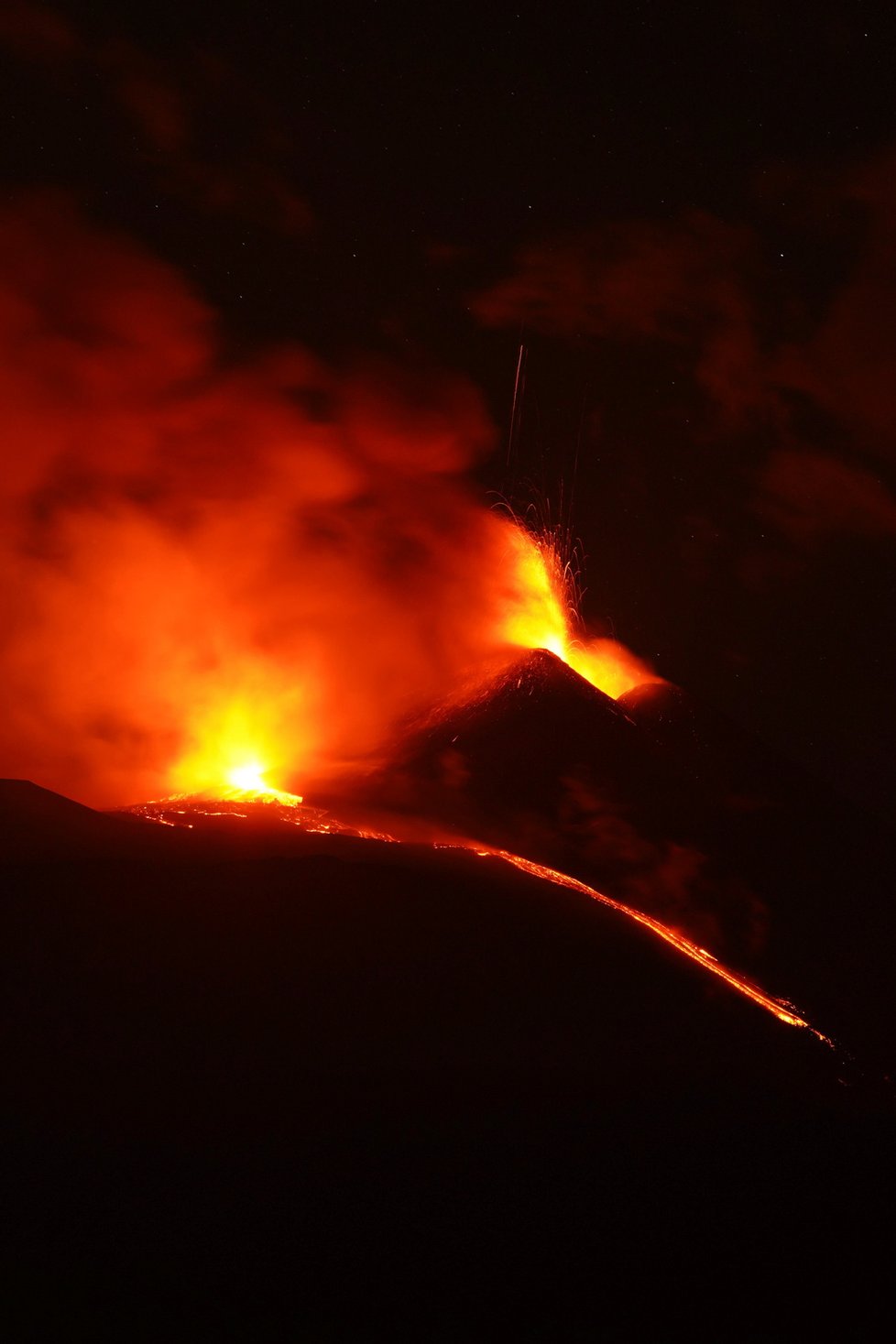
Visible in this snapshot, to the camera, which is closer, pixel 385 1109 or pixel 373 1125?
pixel 373 1125

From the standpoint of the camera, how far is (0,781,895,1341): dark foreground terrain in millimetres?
6008

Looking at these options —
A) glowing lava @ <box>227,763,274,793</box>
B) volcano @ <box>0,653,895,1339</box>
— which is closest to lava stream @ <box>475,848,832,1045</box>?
volcano @ <box>0,653,895,1339</box>

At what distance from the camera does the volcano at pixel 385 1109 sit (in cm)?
608

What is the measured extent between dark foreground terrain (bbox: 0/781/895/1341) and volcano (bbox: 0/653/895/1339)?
2 centimetres

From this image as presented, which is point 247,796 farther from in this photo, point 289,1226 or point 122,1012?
point 289,1226

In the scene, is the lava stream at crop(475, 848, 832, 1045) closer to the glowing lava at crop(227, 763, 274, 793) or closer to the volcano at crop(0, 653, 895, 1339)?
the volcano at crop(0, 653, 895, 1339)

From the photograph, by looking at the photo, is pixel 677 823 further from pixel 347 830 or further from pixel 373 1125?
pixel 373 1125

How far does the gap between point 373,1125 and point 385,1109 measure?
209 millimetres

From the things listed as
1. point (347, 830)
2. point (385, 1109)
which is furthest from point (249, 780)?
point (385, 1109)

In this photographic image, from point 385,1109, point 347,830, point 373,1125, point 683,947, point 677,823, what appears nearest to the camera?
point 373,1125

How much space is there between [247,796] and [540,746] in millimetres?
8236

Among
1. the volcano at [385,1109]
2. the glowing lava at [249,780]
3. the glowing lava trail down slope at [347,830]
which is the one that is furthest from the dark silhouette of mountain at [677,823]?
the volcano at [385,1109]

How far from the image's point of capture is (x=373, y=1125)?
7309 millimetres

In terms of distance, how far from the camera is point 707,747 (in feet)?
91.8
